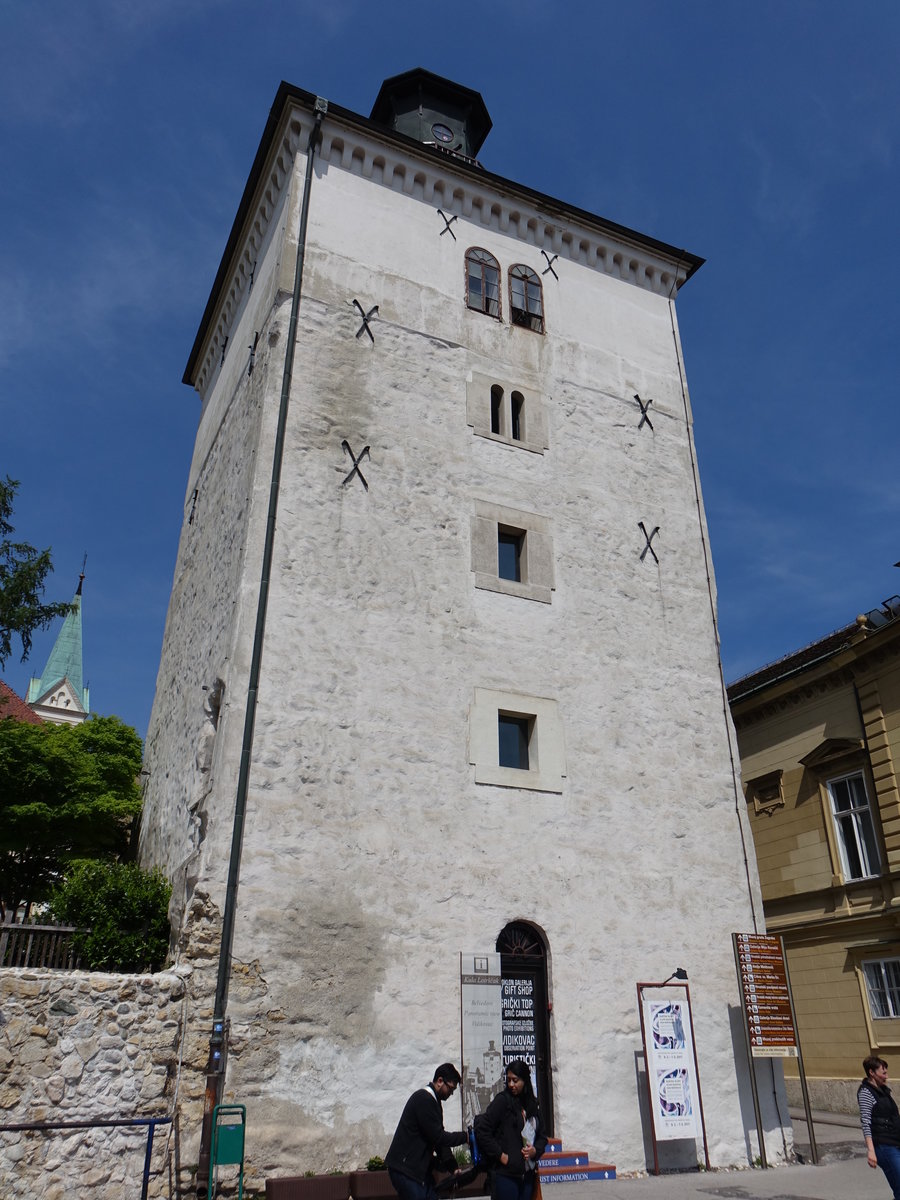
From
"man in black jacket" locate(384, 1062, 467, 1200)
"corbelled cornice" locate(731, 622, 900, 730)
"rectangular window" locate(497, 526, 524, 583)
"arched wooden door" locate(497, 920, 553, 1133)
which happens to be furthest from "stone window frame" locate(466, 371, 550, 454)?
"man in black jacket" locate(384, 1062, 467, 1200)

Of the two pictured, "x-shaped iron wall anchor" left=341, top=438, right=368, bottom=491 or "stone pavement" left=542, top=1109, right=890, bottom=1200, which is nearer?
"stone pavement" left=542, top=1109, right=890, bottom=1200

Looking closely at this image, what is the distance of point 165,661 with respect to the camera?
1909 cm

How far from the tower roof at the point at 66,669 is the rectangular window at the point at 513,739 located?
5253 centimetres

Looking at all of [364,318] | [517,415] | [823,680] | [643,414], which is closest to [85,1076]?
[364,318]

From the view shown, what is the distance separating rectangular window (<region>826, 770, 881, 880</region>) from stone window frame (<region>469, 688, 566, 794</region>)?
28.5 ft

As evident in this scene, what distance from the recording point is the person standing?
7.91 m

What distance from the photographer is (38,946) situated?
1113 centimetres

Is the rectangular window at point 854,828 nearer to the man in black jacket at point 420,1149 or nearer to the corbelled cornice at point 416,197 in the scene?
the corbelled cornice at point 416,197

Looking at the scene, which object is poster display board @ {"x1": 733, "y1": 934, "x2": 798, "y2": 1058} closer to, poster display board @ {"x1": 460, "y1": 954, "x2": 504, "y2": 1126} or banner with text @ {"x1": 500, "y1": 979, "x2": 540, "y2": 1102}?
banner with text @ {"x1": 500, "y1": 979, "x2": 540, "y2": 1102}

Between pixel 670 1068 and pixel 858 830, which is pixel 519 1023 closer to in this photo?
pixel 670 1068

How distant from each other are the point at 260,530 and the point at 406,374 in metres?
4.22

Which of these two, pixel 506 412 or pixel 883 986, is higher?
pixel 506 412

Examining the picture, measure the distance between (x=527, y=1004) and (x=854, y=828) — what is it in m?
10.1

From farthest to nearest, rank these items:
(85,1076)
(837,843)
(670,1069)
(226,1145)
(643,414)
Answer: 1. (837,843)
2. (643,414)
3. (670,1069)
4. (85,1076)
5. (226,1145)
